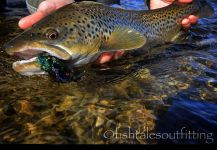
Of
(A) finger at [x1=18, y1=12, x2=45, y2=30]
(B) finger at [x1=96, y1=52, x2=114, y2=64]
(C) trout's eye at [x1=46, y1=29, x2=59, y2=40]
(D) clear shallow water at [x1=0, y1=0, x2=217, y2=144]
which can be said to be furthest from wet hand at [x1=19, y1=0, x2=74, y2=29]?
(B) finger at [x1=96, y1=52, x2=114, y2=64]

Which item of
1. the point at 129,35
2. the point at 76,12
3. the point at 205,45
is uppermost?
the point at 76,12

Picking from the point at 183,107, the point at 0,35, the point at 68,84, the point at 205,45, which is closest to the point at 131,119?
the point at 183,107

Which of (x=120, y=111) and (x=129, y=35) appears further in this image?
(x=129, y=35)

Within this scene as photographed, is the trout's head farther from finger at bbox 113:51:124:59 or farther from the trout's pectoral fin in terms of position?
finger at bbox 113:51:124:59

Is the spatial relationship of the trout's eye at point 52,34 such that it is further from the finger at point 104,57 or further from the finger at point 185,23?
the finger at point 185,23

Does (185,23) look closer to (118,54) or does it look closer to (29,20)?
(118,54)

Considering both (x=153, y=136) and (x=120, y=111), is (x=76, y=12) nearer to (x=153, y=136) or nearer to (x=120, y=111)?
(x=120, y=111)

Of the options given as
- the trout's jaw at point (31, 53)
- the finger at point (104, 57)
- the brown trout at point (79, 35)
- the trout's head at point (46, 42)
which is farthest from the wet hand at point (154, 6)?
the trout's jaw at point (31, 53)
